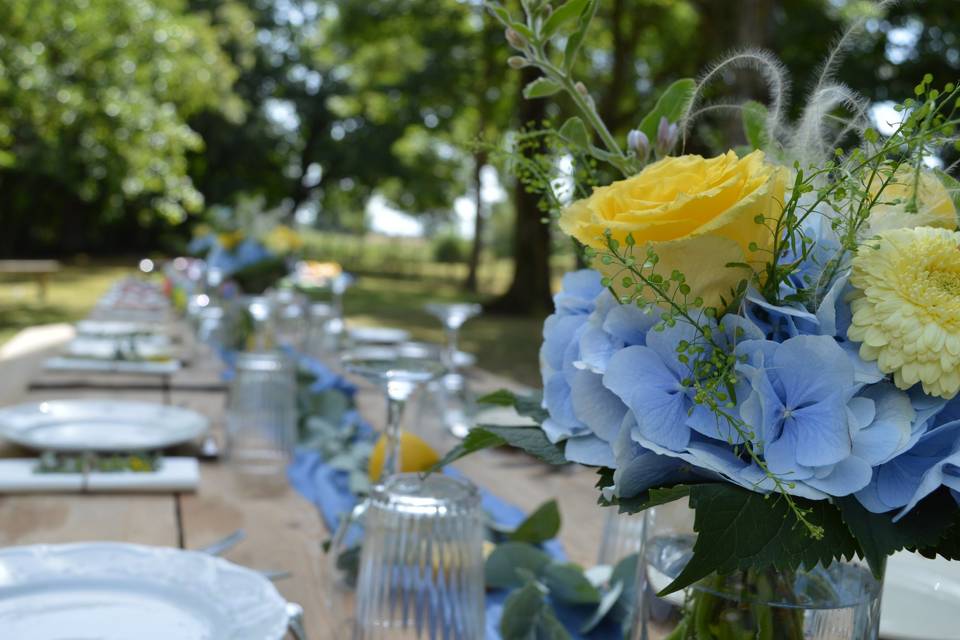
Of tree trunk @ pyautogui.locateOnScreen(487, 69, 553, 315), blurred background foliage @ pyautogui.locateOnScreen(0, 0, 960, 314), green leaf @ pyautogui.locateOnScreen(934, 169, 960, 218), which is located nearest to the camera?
green leaf @ pyautogui.locateOnScreen(934, 169, 960, 218)

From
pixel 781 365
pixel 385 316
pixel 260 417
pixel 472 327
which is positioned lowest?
pixel 385 316

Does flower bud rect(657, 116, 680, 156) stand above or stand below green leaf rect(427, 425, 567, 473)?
above

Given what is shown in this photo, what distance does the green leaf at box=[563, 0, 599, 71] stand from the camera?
696 mm

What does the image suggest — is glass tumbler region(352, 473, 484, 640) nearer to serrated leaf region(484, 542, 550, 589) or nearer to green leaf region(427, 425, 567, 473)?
green leaf region(427, 425, 567, 473)

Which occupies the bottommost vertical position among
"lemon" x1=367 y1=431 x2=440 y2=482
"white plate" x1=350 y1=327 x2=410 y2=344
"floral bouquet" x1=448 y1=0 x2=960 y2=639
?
"white plate" x1=350 y1=327 x2=410 y2=344

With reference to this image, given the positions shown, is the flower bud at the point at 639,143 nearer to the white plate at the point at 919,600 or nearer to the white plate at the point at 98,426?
the white plate at the point at 919,600

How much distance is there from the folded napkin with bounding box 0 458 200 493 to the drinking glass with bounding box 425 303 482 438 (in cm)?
41

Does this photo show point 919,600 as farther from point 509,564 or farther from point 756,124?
point 756,124

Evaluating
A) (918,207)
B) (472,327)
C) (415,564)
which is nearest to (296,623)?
(415,564)

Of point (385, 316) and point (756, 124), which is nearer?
point (756, 124)

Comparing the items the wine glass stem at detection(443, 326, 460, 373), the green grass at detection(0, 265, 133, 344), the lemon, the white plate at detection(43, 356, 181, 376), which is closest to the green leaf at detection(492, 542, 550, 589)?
the lemon

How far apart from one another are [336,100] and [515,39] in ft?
75.3

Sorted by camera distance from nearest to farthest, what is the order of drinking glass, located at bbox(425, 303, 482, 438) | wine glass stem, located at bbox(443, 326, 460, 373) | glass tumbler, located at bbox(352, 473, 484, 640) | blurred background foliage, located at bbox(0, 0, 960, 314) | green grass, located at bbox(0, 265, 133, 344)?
glass tumbler, located at bbox(352, 473, 484, 640)
drinking glass, located at bbox(425, 303, 482, 438)
wine glass stem, located at bbox(443, 326, 460, 373)
blurred background foliage, located at bbox(0, 0, 960, 314)
green grass, located at bbox(0, 265, 133, 344)

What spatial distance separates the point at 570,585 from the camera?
1016mm
